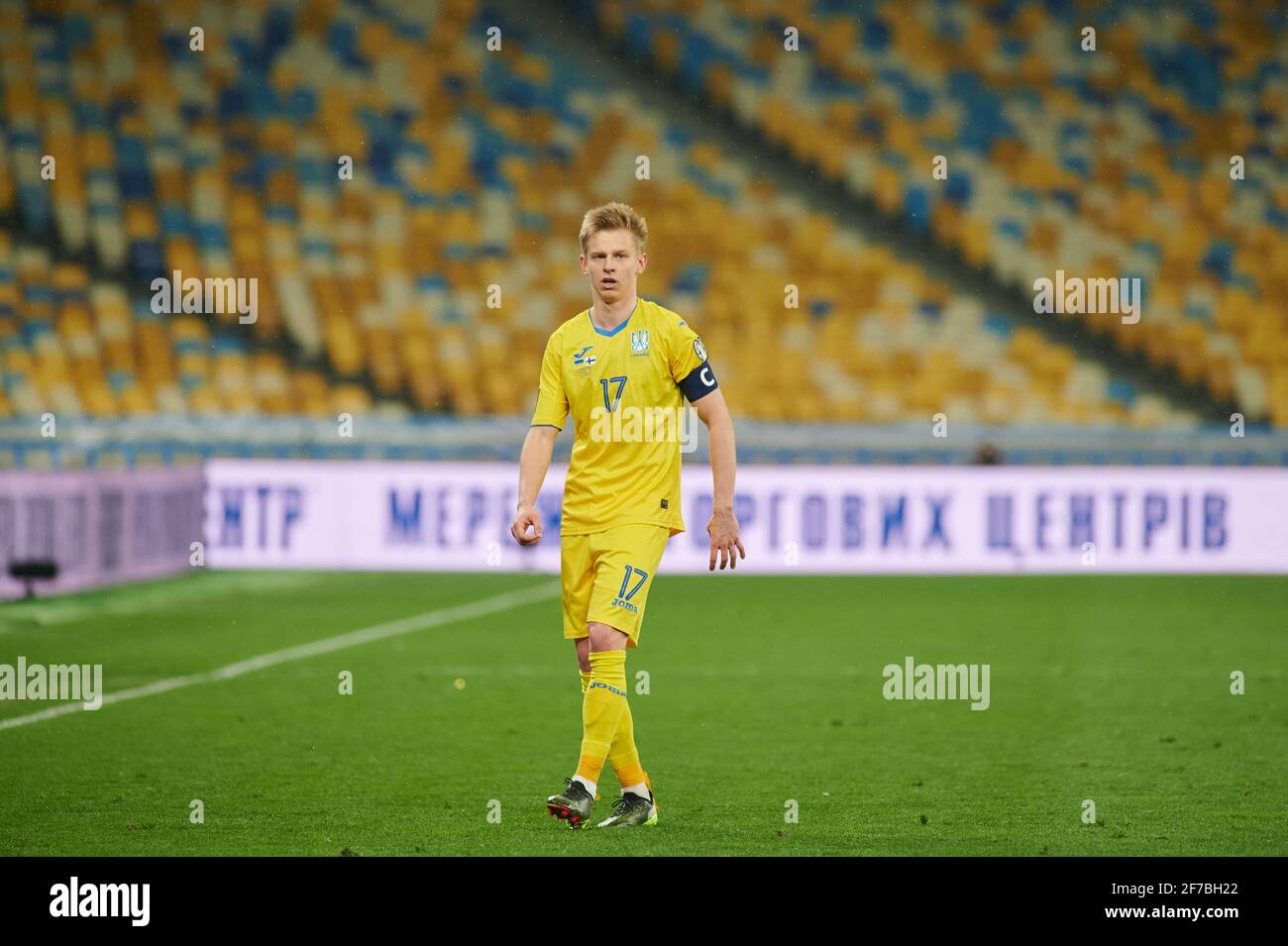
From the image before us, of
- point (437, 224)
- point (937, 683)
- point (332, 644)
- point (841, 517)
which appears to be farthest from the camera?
point (437, 224)

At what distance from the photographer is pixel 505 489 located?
16438mm

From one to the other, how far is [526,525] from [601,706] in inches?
23.7

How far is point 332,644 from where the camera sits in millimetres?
11500

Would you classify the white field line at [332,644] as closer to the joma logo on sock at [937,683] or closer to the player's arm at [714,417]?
the joma logo on sock at [937,683]

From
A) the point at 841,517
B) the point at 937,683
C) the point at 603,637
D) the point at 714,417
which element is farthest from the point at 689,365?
the point at 841,517

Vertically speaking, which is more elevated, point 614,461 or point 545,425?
point 545,425

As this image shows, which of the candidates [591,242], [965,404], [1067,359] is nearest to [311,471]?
[965,404]

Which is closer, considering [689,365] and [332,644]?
[689,365]

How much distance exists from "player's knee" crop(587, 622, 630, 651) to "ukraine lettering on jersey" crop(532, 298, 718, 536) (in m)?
0.29

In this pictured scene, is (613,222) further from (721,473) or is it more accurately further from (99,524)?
(99,524)

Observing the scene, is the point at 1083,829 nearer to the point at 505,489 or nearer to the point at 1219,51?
the point at 505,489

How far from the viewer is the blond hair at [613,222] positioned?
5.56 m

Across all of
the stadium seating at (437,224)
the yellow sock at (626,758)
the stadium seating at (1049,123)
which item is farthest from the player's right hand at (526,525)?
the stadium seating at (1049,123)
